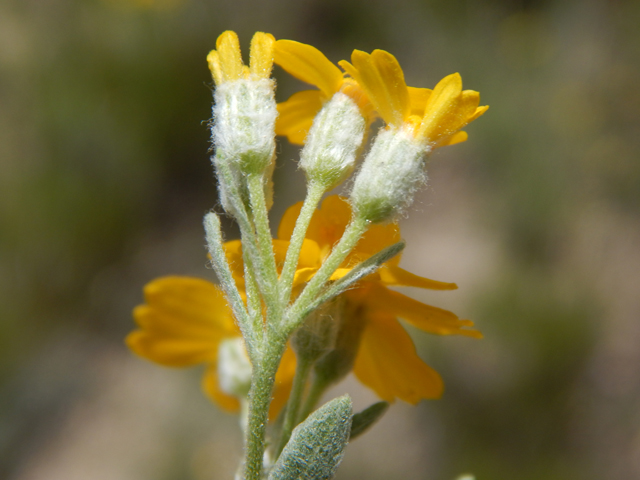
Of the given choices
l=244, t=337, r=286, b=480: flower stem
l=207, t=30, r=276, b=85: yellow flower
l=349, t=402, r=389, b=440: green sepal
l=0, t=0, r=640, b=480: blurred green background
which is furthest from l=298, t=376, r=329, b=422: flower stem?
l=0, t=0, r=640, b=480: blurred green background

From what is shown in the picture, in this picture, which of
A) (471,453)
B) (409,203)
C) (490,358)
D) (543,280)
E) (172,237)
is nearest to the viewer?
(409,203)

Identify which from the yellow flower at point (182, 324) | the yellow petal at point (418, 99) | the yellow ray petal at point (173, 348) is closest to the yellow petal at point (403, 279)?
the yellow petal at point (418, 99)

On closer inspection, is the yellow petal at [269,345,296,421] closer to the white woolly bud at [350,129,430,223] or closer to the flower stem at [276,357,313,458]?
the flower stem at [276,357,313,458]

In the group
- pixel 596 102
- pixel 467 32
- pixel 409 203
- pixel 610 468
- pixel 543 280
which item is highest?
pixel 467 32

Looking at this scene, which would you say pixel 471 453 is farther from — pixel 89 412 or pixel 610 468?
pixel 89 412

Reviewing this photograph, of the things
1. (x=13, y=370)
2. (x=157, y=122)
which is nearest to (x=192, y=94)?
(x=157, y=122)

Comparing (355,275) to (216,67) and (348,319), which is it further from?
(216,67)

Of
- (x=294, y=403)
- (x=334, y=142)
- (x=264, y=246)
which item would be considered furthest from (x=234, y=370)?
(x=334, y=142)
